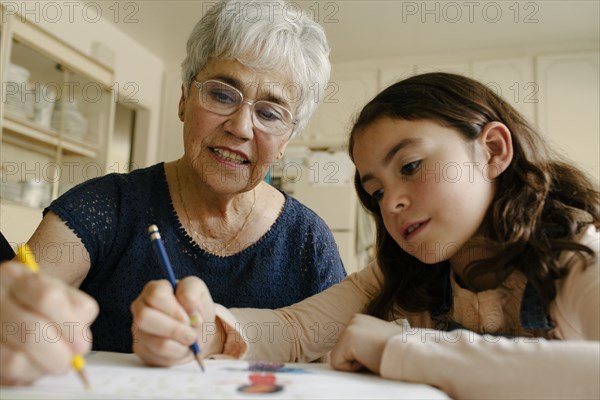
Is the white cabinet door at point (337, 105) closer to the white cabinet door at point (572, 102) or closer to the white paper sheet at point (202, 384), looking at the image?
the white cabinet door at point (572, 102)

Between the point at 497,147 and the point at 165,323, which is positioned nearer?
the point at 165,323

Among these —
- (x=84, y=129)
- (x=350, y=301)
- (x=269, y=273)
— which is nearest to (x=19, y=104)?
(x=84, y=129)

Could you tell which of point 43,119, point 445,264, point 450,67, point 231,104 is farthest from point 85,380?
point 450,67

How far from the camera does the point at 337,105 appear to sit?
177 inches

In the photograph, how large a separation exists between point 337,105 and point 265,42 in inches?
136

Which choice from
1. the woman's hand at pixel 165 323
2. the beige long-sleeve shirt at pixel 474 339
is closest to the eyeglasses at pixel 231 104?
the beige long-sleeve shirt at pixel 474 339

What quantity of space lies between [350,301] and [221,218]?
0.40 metres

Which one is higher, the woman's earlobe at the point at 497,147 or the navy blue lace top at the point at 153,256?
the woman's earlobe at the point at 497,147

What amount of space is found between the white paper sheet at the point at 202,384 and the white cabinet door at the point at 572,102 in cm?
383

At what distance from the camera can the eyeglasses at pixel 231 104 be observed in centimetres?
110

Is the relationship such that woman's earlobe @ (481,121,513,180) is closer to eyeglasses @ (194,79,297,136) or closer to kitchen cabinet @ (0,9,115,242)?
eyeglasses @ (194,79,297,136)

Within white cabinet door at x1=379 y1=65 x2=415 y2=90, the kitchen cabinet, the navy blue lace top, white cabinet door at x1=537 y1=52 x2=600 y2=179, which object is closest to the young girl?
the navy blue lace top

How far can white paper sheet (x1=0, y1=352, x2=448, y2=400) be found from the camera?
418 millimetres

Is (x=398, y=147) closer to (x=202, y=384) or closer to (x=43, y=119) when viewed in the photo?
(x=202, y=384)
